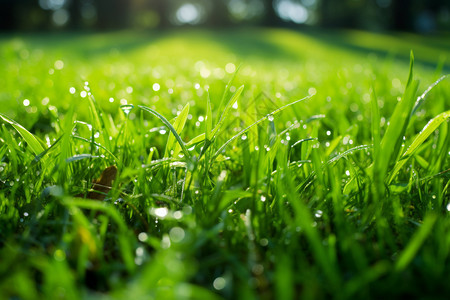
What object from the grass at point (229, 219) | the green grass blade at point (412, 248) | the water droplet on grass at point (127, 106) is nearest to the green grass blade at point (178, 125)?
the grass at point (229, 219)

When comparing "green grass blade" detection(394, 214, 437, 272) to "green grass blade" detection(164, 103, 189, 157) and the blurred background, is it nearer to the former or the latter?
"green grass blade" detection(164, 103, 189, 157)

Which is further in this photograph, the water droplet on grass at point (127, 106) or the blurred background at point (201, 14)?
the blurred background at point (201, 14)

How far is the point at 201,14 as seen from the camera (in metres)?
43.1

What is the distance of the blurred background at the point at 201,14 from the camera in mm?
31203

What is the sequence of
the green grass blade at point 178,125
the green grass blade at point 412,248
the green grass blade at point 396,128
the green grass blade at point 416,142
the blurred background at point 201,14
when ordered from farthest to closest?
the blurred background at point 201,14
the green grass blade at point 178,125
the green grass blade at point 416,142
the green grass blade at point 396,128
the green grass blade at point 412,248

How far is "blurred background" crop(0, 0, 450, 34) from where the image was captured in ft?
102

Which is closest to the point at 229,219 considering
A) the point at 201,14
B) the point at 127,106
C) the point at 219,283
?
the point at 219,283

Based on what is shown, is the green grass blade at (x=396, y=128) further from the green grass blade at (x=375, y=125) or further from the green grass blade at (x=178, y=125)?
the green grass blade at (x=178, y=125)

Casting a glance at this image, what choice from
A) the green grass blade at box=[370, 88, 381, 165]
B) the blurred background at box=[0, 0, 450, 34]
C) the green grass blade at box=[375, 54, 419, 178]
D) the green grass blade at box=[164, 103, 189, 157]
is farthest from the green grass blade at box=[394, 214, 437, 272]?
the blurred background at box=[0, 0, 450, 34]

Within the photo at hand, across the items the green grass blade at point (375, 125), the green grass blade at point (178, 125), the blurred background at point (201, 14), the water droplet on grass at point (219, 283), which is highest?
the green grass blade at point (375, 125)

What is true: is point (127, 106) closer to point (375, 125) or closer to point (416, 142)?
point (375, 125)

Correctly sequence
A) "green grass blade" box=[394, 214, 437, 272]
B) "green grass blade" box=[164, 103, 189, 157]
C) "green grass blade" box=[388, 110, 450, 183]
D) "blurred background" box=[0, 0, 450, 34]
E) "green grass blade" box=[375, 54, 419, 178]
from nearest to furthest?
"green grass blade" box=[394, 214, 437, 272] → "green grass blade" box=[375, 54, 419, 178] → "green grass blade" box=[388, 110, 450, 183] → "green grass blade" box=[164, 103, 189, 157] → "blurred background" box=[0, 0, 450, 34]

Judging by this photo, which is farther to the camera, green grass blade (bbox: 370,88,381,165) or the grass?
green grass blade (bbox: 370,88,381,165)

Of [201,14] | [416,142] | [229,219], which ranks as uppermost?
[416,142]
